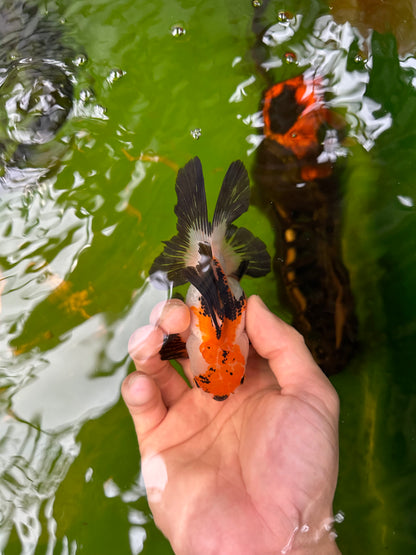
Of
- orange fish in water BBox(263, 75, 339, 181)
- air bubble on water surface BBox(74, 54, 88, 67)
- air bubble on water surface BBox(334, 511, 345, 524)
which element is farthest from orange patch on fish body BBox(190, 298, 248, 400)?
air bubble on water surface BBox(74, 54, 88, 67)

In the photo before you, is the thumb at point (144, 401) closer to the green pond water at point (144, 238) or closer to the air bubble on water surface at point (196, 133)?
the green pond water at point (144, 238)

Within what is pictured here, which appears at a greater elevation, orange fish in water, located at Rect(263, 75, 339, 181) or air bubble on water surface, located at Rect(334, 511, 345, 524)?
orange fish in water, located at Rect(263, 75, 339, 181)

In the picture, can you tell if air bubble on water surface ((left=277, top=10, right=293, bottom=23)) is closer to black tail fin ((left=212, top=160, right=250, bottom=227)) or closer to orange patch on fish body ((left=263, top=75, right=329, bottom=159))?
orange patch on fish body ((left=263, top=75, right=329, bottom=159))

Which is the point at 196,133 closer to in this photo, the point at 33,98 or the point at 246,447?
the point at 33,98

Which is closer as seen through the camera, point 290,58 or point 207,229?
point 207,229

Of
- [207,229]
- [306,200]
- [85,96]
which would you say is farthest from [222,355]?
[85,96]

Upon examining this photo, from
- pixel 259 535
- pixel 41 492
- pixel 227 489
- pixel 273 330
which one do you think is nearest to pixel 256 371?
pixel 273 330

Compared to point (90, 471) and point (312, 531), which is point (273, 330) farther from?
point (90, 471)

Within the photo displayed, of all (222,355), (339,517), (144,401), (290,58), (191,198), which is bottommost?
(339,517)
